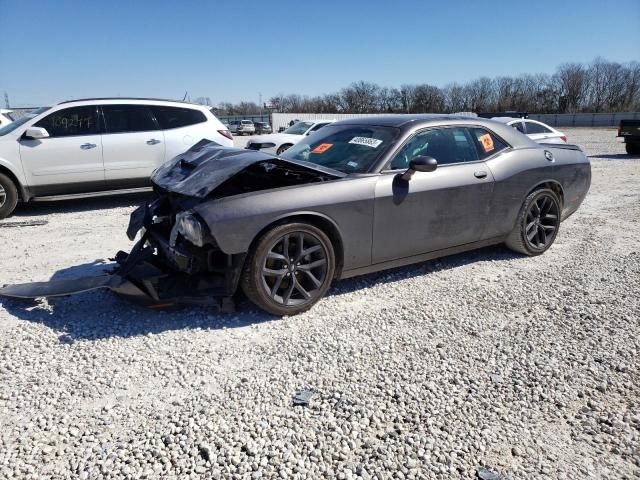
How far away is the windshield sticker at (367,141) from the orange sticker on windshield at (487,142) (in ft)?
4.07

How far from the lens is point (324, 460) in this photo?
217cm

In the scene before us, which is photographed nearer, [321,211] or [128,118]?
[321,211]

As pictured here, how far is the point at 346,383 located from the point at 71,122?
22.2 feet

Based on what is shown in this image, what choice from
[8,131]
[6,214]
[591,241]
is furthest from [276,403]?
[8,131]

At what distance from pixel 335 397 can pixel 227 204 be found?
1.54 metres

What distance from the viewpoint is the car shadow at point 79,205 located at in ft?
24.8

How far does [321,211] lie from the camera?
362 centimetres

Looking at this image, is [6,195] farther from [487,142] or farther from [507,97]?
[507,97]

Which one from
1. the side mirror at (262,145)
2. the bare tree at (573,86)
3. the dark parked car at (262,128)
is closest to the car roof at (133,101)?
the side mirror at (262,145)

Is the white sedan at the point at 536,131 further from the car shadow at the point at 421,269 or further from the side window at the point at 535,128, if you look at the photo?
the car shadow at the point at 421,269

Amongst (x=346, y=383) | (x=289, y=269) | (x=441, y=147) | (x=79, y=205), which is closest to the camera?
(x=346, y=383)

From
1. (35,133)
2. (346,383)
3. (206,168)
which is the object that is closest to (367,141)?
(206,168)

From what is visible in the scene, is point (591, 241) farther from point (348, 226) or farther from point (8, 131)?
point (8, 131)

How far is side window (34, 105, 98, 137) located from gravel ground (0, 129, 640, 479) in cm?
360
